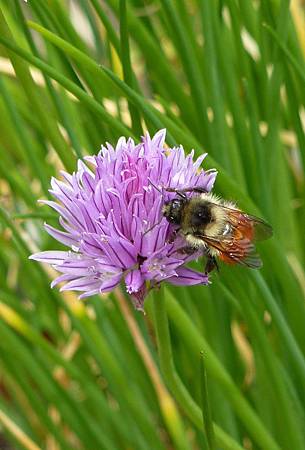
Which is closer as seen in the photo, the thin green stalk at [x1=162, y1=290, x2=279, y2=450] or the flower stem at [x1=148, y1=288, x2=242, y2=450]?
the flower stem at [x1=148, y1=288, x2=242, y2=450]

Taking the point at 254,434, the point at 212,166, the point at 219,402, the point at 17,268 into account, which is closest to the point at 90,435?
the point at 219,402

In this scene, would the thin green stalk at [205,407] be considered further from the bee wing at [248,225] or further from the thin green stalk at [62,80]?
the thin green stalk at [62,80]

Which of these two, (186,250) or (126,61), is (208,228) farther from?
(126,61)

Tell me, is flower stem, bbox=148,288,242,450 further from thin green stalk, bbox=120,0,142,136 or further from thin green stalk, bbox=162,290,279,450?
thin green stalk, bbox=120,0,142,136

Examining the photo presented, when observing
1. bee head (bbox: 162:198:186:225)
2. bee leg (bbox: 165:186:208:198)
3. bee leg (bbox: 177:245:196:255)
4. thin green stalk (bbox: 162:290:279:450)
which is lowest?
thin green stalk (bbox: 162:290:279:450)

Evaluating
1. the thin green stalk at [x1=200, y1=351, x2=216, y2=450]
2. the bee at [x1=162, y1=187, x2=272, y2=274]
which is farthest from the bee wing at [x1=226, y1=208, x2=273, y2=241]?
the thin green stalk at [x1=200, y1=351, x2=216, y2=450]

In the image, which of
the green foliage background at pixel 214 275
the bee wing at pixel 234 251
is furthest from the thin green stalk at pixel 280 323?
the bee wing at pixel 234 251

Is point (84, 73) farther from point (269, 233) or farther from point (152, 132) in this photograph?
point (269, 233)
